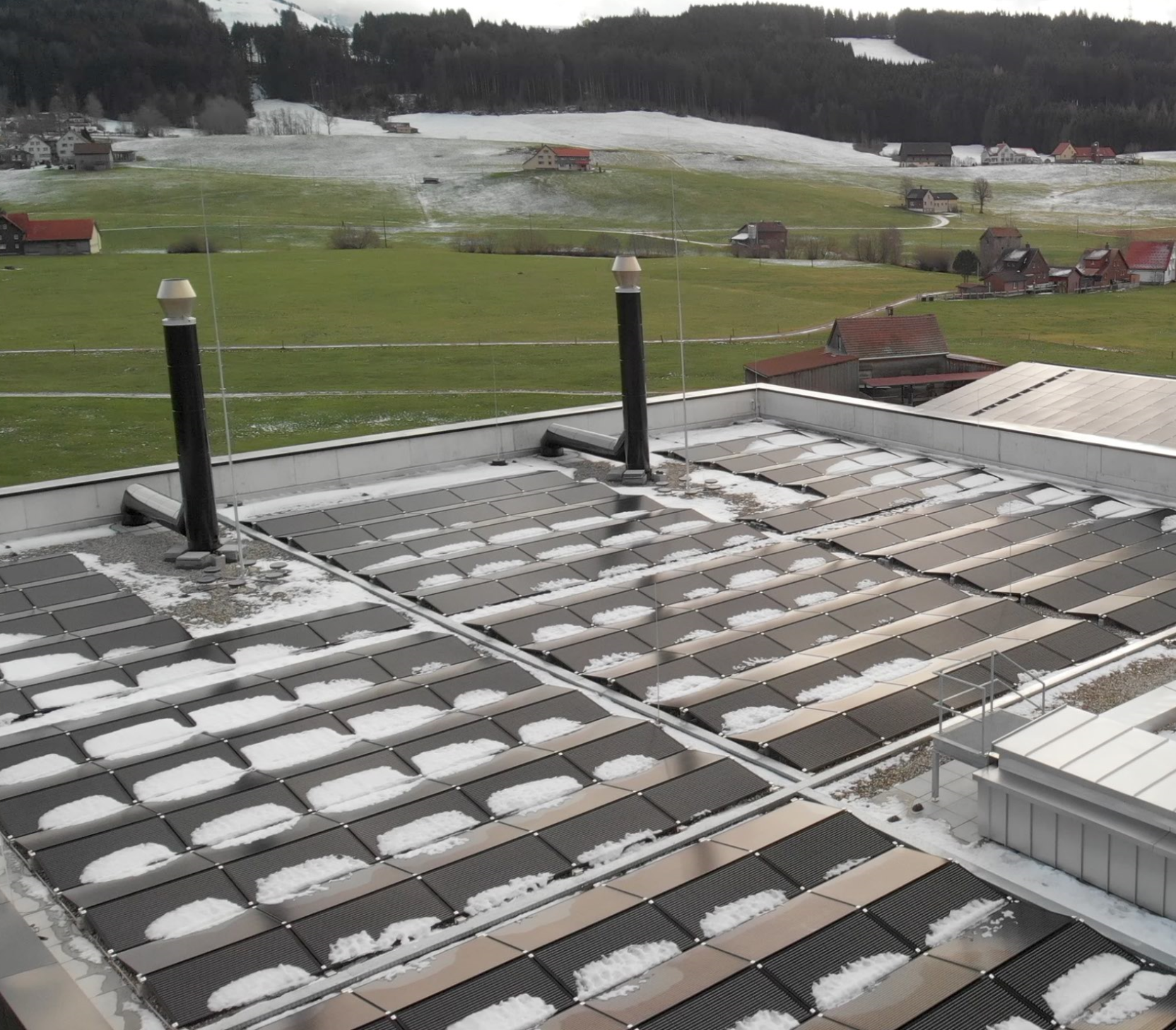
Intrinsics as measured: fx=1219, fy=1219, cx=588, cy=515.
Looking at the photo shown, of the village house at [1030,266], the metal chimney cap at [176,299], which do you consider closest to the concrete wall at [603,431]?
the metal chimney cap at [176,299]

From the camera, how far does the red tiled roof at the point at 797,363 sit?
60.1 m

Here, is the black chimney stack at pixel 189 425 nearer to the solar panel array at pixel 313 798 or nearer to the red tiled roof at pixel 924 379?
the solar panel array at pixel 313 798

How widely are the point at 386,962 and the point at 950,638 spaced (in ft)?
37.6

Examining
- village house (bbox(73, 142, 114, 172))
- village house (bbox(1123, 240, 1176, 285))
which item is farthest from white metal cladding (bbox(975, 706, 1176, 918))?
village house (bbox(73, 142, 114, 172))

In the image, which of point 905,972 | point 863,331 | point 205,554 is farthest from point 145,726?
point 863,331

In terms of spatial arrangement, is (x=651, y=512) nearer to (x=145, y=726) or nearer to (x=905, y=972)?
(x=145, y=726)

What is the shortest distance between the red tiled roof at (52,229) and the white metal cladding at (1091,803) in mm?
110215

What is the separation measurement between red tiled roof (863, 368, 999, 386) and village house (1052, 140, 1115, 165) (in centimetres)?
14910

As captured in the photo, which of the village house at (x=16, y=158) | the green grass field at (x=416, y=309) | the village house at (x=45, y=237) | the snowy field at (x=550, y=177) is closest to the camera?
the green grass field at (x=416, y=309)

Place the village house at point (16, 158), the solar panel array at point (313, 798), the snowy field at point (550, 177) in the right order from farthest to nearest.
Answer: the village house at point (16, 158)
the snowy field at point (550, 177)
the solar panel array at point (313, 798)

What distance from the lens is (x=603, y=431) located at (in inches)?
1355

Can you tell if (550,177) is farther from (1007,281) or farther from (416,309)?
(1007,281)

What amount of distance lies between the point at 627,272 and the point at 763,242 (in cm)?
9331

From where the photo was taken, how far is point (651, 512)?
2772 centimetres
